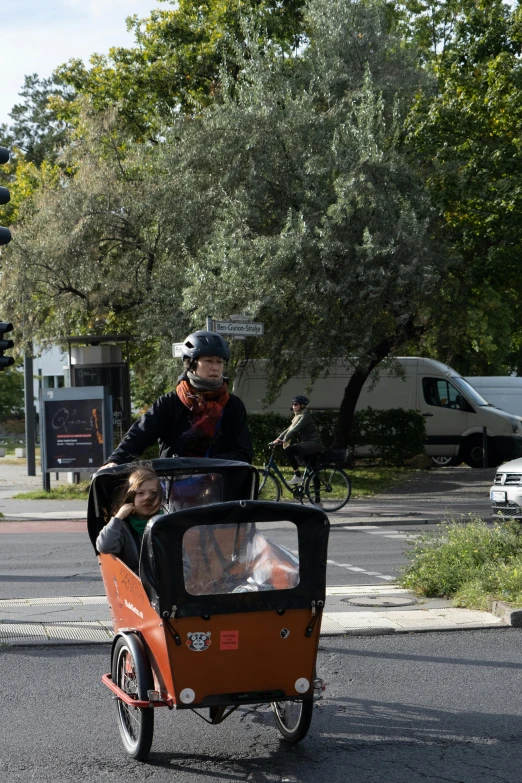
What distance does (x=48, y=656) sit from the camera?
673 cm

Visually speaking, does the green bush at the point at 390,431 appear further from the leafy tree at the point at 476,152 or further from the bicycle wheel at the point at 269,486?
the bicycle wheel at the point at 269,486

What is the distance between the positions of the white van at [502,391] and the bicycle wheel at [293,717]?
23909 millimetres

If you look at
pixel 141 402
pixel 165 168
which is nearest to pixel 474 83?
pixel 165 168

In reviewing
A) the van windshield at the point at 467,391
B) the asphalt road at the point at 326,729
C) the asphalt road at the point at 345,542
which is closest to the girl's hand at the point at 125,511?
the asphalt road at the point at 345,542

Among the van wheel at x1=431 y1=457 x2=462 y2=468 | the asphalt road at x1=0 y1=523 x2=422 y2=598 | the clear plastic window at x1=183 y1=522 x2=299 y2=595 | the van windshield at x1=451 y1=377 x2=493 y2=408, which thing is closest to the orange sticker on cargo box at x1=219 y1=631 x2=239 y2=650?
the clear plastic window at x1=183 y1=522 x2=299 y2=595

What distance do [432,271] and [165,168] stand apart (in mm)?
5941

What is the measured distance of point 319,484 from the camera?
1702 centimetres

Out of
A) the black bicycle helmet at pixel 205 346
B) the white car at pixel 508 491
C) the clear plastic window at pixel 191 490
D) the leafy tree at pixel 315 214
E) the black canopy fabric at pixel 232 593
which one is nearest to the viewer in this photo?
the black canopy fabric at pixel 232 593

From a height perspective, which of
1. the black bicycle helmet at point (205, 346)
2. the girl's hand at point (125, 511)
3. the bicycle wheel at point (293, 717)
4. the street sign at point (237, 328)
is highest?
the street sign at point (237, 328)

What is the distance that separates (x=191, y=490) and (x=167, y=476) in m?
0.14

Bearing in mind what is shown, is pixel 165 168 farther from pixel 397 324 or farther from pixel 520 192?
pixel 520 192

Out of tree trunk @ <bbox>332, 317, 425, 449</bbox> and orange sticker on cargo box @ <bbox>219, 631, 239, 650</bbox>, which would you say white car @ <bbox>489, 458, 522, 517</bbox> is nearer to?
tree trunk @ <bbox>332, 317, 425, 449</bbox>

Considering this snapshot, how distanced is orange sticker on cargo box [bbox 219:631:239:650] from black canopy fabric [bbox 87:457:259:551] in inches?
39.3

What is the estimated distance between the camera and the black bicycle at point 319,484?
16875 millimetres
